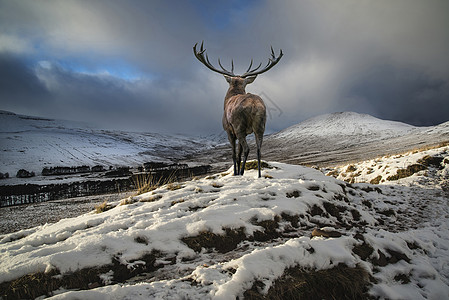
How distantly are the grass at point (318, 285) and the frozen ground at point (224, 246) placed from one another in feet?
0.20

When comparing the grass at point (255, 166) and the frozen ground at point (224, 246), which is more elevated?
the grass at point (255, 166)

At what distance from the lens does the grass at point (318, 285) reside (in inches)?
74.3

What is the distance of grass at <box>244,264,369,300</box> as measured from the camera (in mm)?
1887

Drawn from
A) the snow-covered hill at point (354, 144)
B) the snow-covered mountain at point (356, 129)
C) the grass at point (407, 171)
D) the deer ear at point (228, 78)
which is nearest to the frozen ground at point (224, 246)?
the grass at point (407, 171)

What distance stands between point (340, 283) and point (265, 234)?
1198mm

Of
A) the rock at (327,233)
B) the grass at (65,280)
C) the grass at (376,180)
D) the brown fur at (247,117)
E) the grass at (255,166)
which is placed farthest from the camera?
the grass at (376,180)

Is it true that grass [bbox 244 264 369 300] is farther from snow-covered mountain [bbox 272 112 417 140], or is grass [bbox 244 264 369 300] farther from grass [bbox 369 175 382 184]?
snow-covered mountain [bbox 272 112 417 140]

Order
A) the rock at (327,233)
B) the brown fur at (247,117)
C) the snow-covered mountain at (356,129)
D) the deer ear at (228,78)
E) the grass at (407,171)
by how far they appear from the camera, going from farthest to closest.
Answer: the snow-covered mountain at (356,129) → the grass at (407,171) → the deer ear at (228,78) → the brown fur at (247,117) → the rock at (327,233)

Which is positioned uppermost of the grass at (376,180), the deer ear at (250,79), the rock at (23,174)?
the deer ear at (250,79)

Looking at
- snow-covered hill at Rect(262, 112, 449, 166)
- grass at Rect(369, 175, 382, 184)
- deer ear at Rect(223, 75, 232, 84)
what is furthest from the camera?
snow-covered hill at Rect(262, 112, 449, 166)

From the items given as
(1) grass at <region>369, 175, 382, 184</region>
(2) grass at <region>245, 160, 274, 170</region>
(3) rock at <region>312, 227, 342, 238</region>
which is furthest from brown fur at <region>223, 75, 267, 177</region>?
(1) grass at <region>369, 175, 382, 184</region>

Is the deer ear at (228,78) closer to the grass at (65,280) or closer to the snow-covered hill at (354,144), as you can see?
the grass at (65,280)

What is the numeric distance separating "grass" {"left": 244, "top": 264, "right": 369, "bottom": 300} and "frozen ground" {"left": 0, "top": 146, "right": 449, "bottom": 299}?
61 millimetres

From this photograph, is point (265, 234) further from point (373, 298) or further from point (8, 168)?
point (8, 168)
